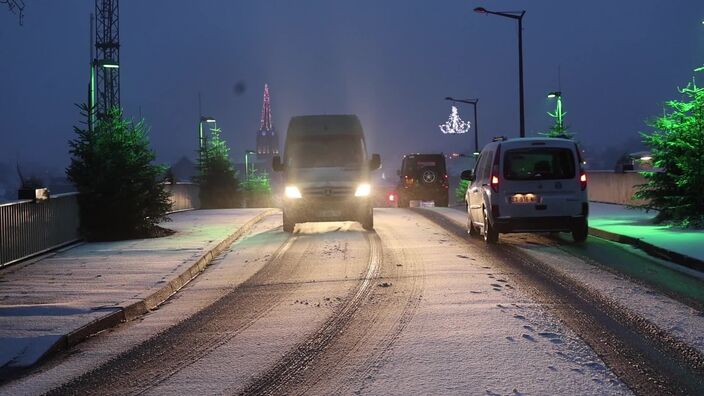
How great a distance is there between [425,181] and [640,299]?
27.5 m

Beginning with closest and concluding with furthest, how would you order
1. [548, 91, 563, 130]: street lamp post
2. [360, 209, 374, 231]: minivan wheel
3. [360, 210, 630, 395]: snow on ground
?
[360, 210, 630, 395]: snow on ground < [360, 209, 374, 231]: minivan wheel < [548, 91, 563, 130]: street lamp post

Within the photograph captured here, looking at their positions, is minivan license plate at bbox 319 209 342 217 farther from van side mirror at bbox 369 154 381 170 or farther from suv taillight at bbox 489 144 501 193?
suv taillight at bbox 489 144 501 193

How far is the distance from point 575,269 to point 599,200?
65.5ft

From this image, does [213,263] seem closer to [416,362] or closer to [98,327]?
[98,327]

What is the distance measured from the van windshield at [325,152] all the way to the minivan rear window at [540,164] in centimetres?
492

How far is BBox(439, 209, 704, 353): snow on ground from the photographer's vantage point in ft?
24.7

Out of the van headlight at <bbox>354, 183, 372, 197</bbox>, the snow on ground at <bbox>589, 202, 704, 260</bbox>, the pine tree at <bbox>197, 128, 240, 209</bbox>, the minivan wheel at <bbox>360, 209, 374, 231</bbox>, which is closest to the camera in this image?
the snow on ground at <bbox>589, 202, 704, 260</bbox>

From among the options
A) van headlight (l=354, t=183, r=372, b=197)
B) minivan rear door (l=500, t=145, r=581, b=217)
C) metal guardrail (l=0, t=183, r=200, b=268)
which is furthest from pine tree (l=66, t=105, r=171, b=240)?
minivan rear door (l=500, t=145, r=581, b=217)

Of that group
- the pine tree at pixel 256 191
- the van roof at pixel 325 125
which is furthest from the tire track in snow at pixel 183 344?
the pine tree at pixel 256 191

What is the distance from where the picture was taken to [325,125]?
19.5 meters

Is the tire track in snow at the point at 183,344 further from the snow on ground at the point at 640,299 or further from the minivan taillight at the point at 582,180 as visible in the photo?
the minivan taillight at the point at 582,180

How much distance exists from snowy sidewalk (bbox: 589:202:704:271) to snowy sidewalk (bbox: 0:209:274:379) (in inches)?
303

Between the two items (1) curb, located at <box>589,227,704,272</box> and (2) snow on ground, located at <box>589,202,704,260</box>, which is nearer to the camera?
(1) curb, located at <box>589,227,704,272</box>

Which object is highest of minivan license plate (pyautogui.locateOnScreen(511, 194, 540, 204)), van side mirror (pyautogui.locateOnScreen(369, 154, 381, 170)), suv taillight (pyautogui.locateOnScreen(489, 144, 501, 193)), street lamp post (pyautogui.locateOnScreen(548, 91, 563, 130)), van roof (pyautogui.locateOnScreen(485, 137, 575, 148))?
street lamp post (pyautogui.locateOnScreen(548, 91, 563, 130))
